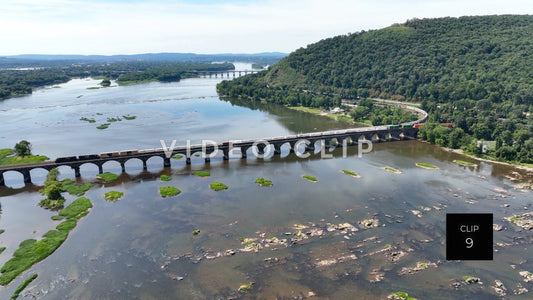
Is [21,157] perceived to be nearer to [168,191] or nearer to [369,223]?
[168,191]

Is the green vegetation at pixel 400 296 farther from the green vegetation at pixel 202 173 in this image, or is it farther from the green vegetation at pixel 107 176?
the green vegetation at pixel 107 176

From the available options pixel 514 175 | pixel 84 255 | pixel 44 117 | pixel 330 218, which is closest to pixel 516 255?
pixel 330 218

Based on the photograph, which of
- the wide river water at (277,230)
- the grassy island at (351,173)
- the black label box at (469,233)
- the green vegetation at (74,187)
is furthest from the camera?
the grassy island at (351,173)

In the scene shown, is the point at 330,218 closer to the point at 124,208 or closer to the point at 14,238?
the point at 124,208

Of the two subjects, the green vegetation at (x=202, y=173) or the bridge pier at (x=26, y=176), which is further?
the green vegetation at (x=202, y=173)

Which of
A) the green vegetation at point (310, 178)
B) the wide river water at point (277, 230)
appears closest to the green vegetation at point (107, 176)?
the wide river water at point (277, 230)

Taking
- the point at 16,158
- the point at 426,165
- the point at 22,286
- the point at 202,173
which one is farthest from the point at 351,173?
the point at 16,158

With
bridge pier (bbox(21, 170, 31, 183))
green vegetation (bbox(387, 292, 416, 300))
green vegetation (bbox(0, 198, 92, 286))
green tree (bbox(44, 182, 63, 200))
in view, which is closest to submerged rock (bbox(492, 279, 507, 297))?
green vegetation (bbox(387, 292, 416, 300))
